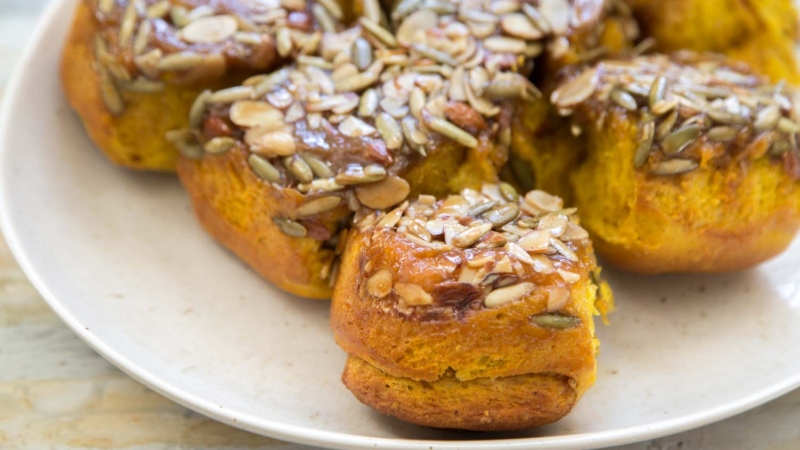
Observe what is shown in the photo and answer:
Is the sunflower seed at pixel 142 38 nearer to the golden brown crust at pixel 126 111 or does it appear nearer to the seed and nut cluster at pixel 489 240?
the golden brown crust at pixel 126 111

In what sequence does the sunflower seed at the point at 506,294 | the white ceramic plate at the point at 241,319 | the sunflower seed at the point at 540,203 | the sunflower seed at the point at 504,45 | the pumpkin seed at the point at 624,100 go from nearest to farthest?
the sunflower seed at the point at 506,294, the white ceramic plate at the point at 241,319, the sunflower seed at the point at 540,203, the pumpkin seed at the point at 624,100, the sunflower seed at the point at 504,45

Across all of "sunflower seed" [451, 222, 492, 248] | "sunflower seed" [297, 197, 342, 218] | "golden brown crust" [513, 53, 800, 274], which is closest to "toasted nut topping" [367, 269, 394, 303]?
"sunflower seed" [451, 222, 492, 248]

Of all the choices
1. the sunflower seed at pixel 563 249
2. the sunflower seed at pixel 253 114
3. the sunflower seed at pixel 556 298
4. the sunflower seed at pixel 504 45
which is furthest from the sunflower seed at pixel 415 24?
the sunflower seed at pixel 556 298

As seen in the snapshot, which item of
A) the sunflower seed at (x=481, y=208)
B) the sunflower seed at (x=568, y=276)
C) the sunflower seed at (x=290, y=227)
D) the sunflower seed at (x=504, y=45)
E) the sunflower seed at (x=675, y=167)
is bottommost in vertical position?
the sunflower seed at (x=290, y=227)

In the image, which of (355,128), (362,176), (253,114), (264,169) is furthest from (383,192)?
(253,114)

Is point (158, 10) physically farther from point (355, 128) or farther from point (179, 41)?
point (355, 128)

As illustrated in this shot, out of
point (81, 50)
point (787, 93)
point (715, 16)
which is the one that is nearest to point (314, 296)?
point (81, 50)
